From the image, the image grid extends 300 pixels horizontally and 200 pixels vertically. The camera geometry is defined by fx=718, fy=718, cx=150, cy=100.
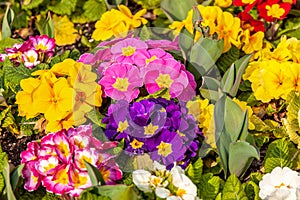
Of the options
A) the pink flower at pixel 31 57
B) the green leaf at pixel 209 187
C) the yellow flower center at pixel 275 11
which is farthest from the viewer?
the yellow flower center at pixel 275 11

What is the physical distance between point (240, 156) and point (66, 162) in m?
0.58

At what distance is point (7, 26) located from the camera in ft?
9.92

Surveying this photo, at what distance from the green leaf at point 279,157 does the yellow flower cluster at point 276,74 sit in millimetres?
255

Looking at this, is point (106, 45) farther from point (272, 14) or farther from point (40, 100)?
point (272, 14)

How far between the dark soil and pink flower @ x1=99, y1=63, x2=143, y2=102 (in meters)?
0.40

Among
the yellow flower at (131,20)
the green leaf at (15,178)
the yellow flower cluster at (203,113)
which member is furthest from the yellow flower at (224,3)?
the green leaf at (15,178)

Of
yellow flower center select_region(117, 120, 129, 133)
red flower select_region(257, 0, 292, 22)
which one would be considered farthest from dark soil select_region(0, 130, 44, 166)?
red flower select_region(257, 0, 292, 22)

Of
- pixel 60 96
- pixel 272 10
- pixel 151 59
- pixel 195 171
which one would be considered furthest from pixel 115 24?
pixel 195 171

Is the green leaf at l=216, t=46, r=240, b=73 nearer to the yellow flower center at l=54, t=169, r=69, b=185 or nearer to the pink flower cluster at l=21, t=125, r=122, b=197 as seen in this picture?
the pink flower cluster at l=21, t=125, r=122, b=197

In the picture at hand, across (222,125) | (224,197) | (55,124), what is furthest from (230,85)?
(55,124)

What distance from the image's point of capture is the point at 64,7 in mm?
3434

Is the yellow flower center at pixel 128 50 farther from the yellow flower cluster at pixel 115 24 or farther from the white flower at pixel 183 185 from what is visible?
the white flower at pixel 183 185

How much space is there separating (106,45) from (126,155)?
55 centimetres

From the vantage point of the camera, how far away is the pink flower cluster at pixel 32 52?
2.80 meters
